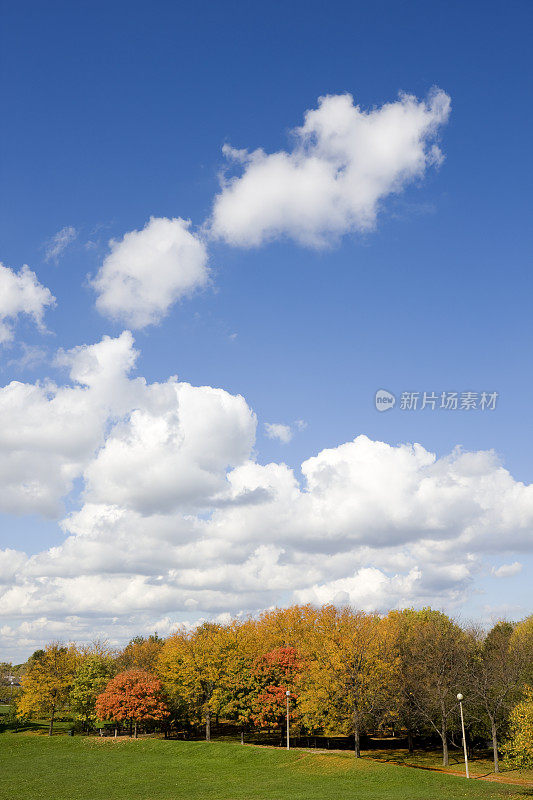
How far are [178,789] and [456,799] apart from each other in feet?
70.7

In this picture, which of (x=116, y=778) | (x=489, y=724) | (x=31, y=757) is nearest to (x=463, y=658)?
(x=489, y=724)

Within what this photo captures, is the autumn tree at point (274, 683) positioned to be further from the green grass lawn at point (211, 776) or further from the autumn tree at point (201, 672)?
the green grass lawn at point (211, 776)

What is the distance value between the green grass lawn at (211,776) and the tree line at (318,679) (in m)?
7.41

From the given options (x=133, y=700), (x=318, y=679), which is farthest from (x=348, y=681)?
(x=133, y=700)

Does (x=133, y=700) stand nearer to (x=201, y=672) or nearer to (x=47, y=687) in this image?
(x=201, y=672)

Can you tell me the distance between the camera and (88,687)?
84.3 meters

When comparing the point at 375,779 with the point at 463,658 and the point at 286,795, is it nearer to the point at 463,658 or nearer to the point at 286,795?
the point at 286,795

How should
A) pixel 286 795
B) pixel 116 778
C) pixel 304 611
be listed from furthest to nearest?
pixel 304 611 < pixel 116 778 < pixel 286 795

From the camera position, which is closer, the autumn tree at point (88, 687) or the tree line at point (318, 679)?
the tree line at point (318, 679)

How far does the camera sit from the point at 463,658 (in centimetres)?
6575

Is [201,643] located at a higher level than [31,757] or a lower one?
higher

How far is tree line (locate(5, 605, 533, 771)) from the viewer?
204 ft

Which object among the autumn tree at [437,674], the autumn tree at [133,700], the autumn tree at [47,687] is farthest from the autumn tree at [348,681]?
the autumn tree at [47,687]

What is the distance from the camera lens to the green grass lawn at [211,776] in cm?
4197
